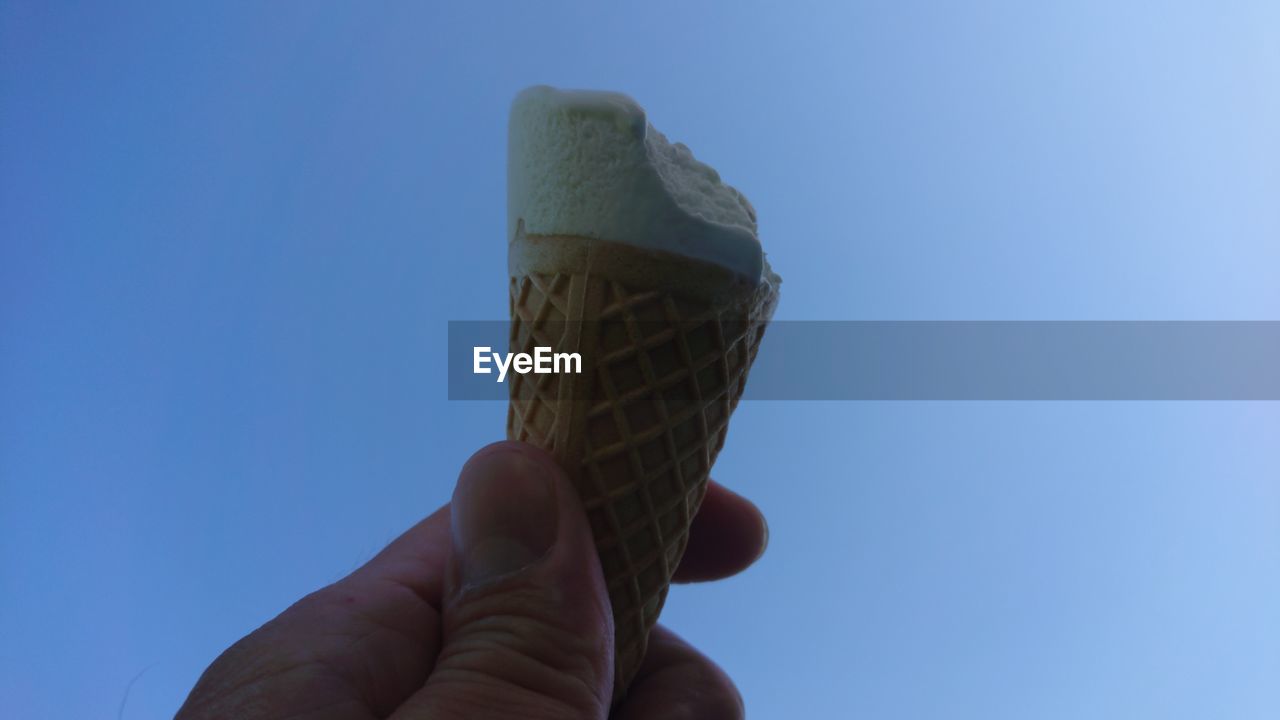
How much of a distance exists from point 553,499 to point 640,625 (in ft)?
→ 1.48

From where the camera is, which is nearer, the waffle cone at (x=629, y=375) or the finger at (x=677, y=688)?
the waffle cone at (x=629, y=375)

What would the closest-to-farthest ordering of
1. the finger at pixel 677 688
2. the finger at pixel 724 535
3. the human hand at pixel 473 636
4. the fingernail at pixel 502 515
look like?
the human hand at pixel 473 636 → the fingernail at pixel 502 515 → the finger at pixel 677 688 → the finger at pixel 724 535

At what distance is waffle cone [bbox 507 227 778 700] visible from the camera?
138cm

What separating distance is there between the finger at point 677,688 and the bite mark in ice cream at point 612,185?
3.80 feet

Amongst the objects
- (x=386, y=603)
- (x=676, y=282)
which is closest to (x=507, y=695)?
(x=386, y=603)

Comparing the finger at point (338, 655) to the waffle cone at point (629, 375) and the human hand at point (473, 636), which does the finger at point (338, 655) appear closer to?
the human hand at point (473, 636)

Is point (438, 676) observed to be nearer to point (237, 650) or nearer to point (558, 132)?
point (237, 650)

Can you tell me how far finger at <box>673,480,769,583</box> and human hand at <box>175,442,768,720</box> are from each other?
3.64ft

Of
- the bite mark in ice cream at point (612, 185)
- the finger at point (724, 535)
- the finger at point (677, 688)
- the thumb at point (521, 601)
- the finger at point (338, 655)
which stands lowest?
the finger at point (677, 688)

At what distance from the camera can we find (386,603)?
1.53m

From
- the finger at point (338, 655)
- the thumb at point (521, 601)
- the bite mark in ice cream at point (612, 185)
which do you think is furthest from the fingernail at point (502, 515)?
the bite mark in ice cream at point (612, 185)

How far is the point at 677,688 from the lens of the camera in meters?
2.00

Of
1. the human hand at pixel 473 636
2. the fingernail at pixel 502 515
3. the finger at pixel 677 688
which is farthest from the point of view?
the finger at pixel 677 688

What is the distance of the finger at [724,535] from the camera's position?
8.15 ft
